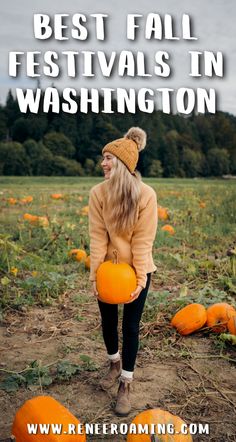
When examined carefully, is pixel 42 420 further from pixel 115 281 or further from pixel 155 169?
pixel 155 169

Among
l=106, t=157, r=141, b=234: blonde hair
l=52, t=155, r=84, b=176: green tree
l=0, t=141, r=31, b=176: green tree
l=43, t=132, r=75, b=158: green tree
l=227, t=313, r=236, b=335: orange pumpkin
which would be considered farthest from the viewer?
l=43, t=132, r=75, b=158: green tree

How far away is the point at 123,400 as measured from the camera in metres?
2.77

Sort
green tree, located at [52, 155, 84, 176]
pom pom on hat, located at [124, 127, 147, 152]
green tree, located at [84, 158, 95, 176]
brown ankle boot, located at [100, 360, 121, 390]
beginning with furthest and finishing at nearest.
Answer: green tree, located at [84, 158, 95, 176] → green tree, located at [52, 155, 84, 176] → brown ankle boot, located at [100, 360, 121, 390] → pom pom on hat, located at [124, 127, 147, 152]

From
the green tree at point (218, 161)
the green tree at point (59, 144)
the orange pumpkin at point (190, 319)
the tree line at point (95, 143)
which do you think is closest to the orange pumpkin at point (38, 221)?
the orange pumpkin at point (190, 319)

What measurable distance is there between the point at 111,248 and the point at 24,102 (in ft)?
13.5

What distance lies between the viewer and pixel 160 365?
10.9ft

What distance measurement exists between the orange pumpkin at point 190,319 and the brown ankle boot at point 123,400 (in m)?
1.01

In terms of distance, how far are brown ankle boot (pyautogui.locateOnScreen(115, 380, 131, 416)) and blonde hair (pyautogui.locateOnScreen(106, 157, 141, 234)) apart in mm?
961

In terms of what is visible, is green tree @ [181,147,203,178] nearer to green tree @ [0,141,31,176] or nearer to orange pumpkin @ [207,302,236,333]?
green tree @ [0,141,31,176]

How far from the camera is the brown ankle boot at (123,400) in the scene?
107 inches

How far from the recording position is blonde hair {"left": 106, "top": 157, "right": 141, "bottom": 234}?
266 cm

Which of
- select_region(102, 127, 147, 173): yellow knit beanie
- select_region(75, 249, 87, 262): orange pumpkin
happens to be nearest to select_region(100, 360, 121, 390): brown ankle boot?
select_region(102, 127, 147, 173): yellow knit beanie

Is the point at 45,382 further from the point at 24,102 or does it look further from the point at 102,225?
the point at 24,102

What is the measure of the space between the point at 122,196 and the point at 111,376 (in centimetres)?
124
